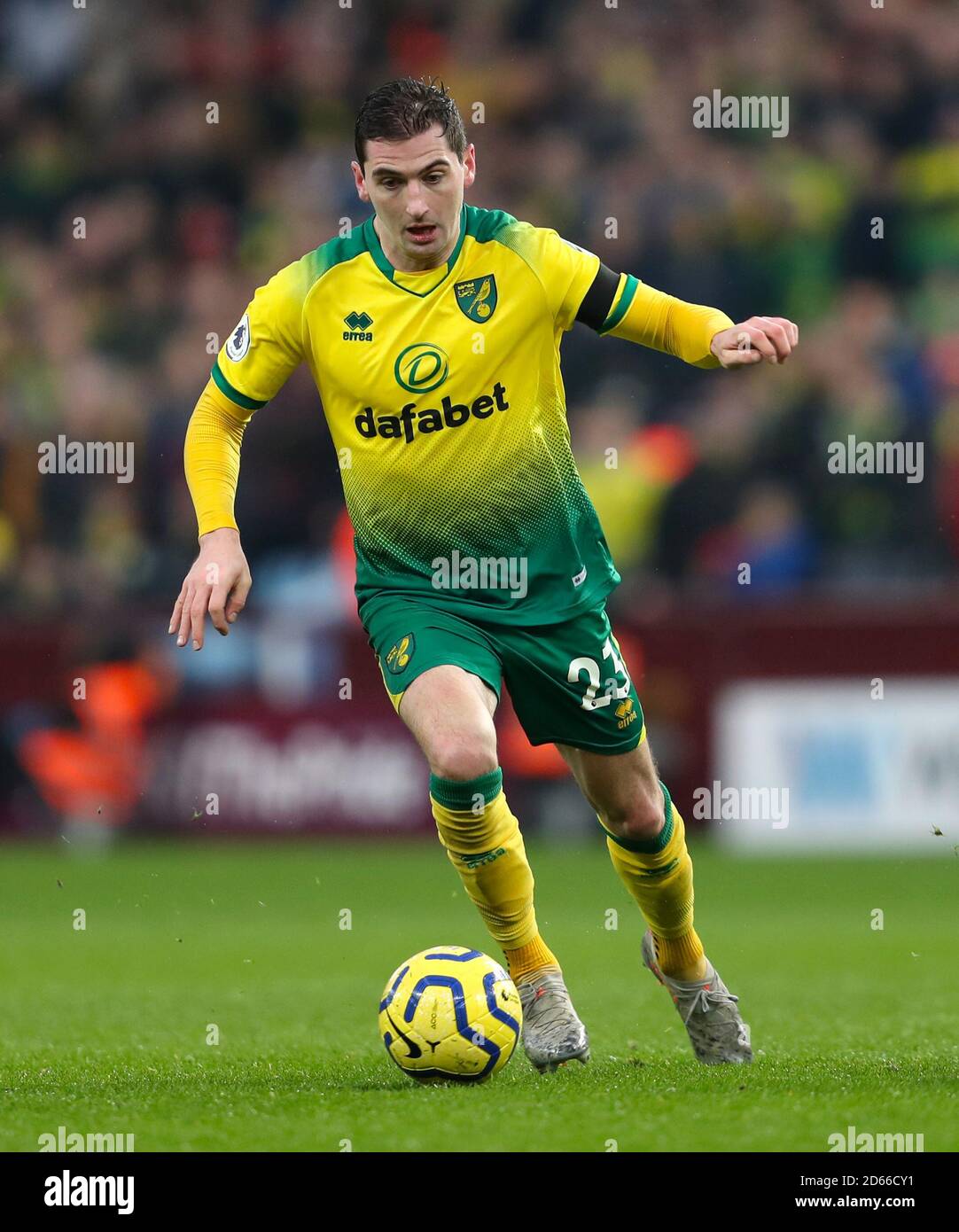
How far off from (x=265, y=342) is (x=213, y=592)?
780 millimetres

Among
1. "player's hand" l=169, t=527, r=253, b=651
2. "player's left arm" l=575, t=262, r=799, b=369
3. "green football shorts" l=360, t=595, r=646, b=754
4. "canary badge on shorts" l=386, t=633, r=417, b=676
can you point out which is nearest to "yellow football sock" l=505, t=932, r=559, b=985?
"green football shorts" l=360, t=595, r=646, b=754

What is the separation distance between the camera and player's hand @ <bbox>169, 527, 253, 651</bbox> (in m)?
4.84

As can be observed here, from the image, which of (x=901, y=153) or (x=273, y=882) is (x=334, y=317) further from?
(x=901, y=153)

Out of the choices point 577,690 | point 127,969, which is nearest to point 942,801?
point 127,969

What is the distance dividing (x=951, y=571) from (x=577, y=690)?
7.18m

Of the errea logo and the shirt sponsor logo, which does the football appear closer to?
the shirt sponsor logo

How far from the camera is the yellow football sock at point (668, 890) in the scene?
537 cm

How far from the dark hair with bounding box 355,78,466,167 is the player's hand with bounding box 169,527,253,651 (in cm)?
106

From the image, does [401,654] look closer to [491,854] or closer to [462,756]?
[462,756]

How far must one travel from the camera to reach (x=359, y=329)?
5.24 metres

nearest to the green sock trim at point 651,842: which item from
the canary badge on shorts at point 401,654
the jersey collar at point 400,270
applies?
the canary badge on shorts at point 401,654

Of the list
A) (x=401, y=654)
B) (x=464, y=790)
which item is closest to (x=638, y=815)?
(x=464, y=790)

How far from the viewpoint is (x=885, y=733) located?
439 inches

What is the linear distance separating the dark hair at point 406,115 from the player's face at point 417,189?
0.02 metres
